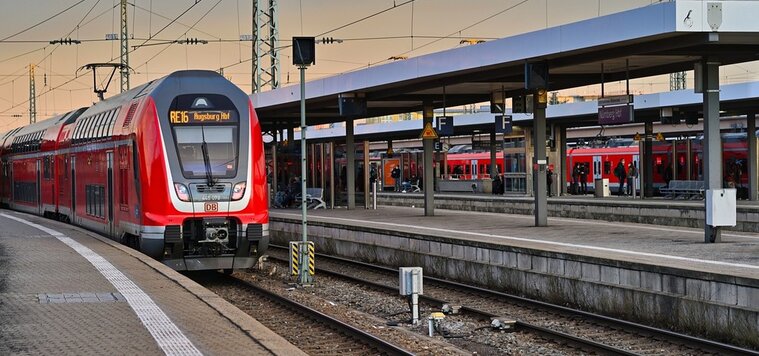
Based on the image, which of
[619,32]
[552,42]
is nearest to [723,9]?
[619,32]

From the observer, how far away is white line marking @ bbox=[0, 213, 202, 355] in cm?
972

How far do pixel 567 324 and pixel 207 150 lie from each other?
733 centimetres

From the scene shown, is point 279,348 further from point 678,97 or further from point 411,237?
point 678,97

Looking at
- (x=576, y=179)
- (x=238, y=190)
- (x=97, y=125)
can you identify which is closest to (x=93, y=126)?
(x=97, y=125)

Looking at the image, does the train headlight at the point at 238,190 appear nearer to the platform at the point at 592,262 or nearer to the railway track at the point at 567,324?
the railway track at the point at 567,324

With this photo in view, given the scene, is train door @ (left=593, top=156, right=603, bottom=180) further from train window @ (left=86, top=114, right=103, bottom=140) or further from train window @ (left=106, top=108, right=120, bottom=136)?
train window @ (left=106, top=108, right=120, bottom=136)

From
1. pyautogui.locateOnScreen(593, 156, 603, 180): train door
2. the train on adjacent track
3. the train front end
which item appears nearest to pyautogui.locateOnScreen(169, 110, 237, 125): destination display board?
the train front end

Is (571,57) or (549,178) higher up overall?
(571,57)

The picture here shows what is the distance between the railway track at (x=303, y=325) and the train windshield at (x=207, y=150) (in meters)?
2.36

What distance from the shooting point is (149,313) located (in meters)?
11.9

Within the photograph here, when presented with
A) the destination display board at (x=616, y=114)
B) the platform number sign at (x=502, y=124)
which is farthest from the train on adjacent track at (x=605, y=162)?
the destination display board at (x=616, y=114)

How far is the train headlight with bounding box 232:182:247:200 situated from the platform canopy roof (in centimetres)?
715

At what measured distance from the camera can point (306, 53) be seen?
64.7 ft

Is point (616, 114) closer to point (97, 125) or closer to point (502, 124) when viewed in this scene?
point (502, 124)
